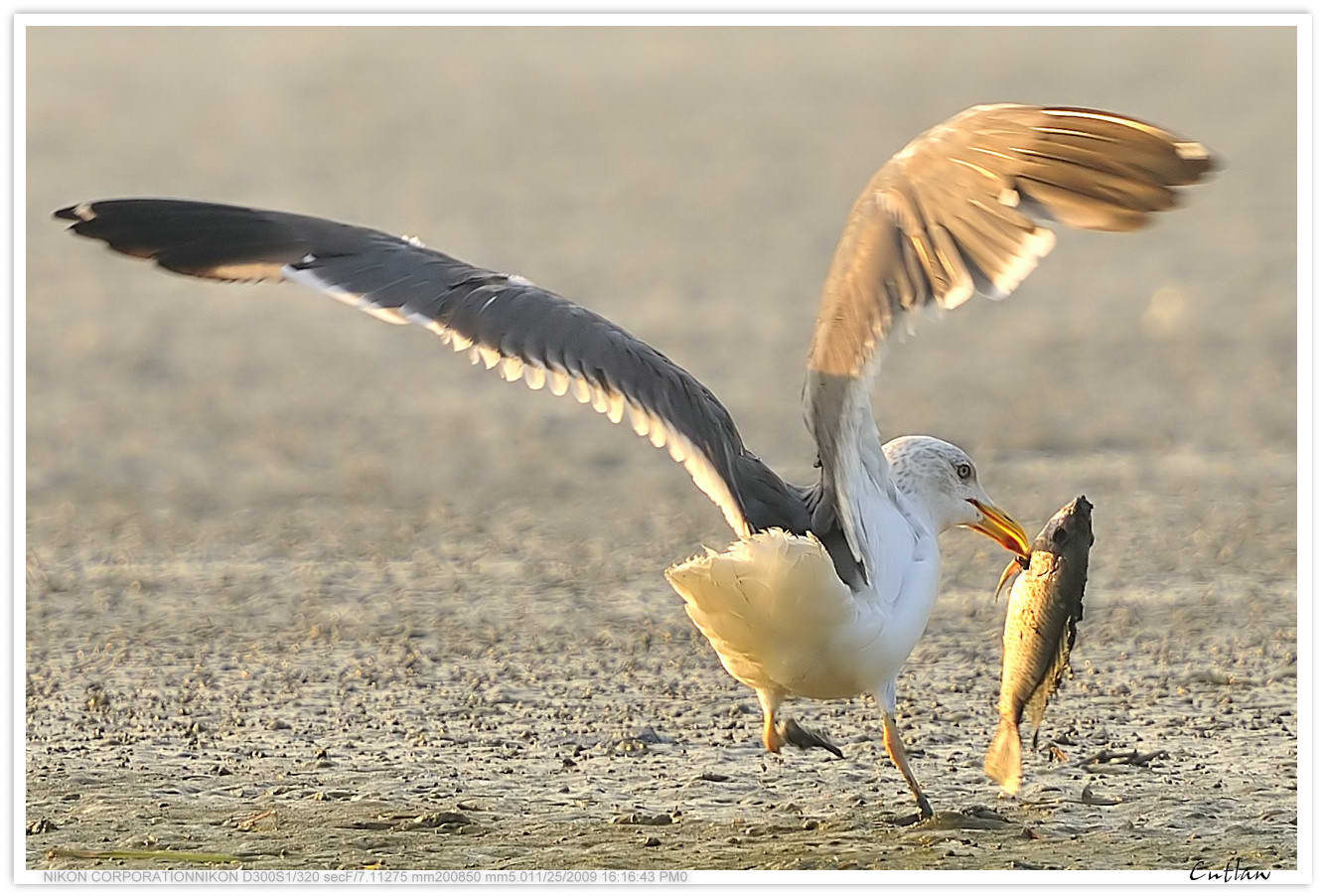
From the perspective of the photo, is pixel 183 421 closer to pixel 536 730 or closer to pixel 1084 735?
pixel 536 730

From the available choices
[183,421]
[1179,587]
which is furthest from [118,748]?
[183,421]

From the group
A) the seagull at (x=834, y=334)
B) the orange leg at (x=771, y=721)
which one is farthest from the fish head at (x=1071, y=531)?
the orange leg at (x=771, y=721)

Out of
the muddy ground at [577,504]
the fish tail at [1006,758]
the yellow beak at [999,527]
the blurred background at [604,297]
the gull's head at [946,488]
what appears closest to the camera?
the fish tail at [1006,758]

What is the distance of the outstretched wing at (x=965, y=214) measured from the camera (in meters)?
5.39

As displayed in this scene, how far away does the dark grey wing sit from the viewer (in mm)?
6062

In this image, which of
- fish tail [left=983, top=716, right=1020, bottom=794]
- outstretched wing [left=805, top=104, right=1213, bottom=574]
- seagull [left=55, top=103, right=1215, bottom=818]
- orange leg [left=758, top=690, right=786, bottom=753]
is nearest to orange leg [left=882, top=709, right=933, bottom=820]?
seagull [left=55, top=103, right=1215, bottom=818]

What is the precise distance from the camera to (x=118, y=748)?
709 cm

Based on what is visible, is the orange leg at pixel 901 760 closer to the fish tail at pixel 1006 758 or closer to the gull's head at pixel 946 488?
the fish tail at pixel 1006 758

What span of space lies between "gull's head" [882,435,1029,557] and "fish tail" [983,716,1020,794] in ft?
2.25

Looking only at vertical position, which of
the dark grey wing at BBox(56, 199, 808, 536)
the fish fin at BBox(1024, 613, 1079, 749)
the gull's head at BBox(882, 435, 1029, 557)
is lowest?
the fish fin at BBox(1024, 613, 1079, 749)

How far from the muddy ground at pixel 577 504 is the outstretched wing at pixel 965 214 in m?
1.46

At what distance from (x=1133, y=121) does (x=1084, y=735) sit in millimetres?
2568

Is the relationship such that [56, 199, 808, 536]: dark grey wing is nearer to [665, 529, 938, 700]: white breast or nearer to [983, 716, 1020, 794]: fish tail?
[665, 529, 938, 700]: white breast

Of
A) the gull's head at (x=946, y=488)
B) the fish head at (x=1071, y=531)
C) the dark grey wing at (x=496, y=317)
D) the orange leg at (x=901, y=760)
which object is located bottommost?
the orange leg at (x=901, y=760)
